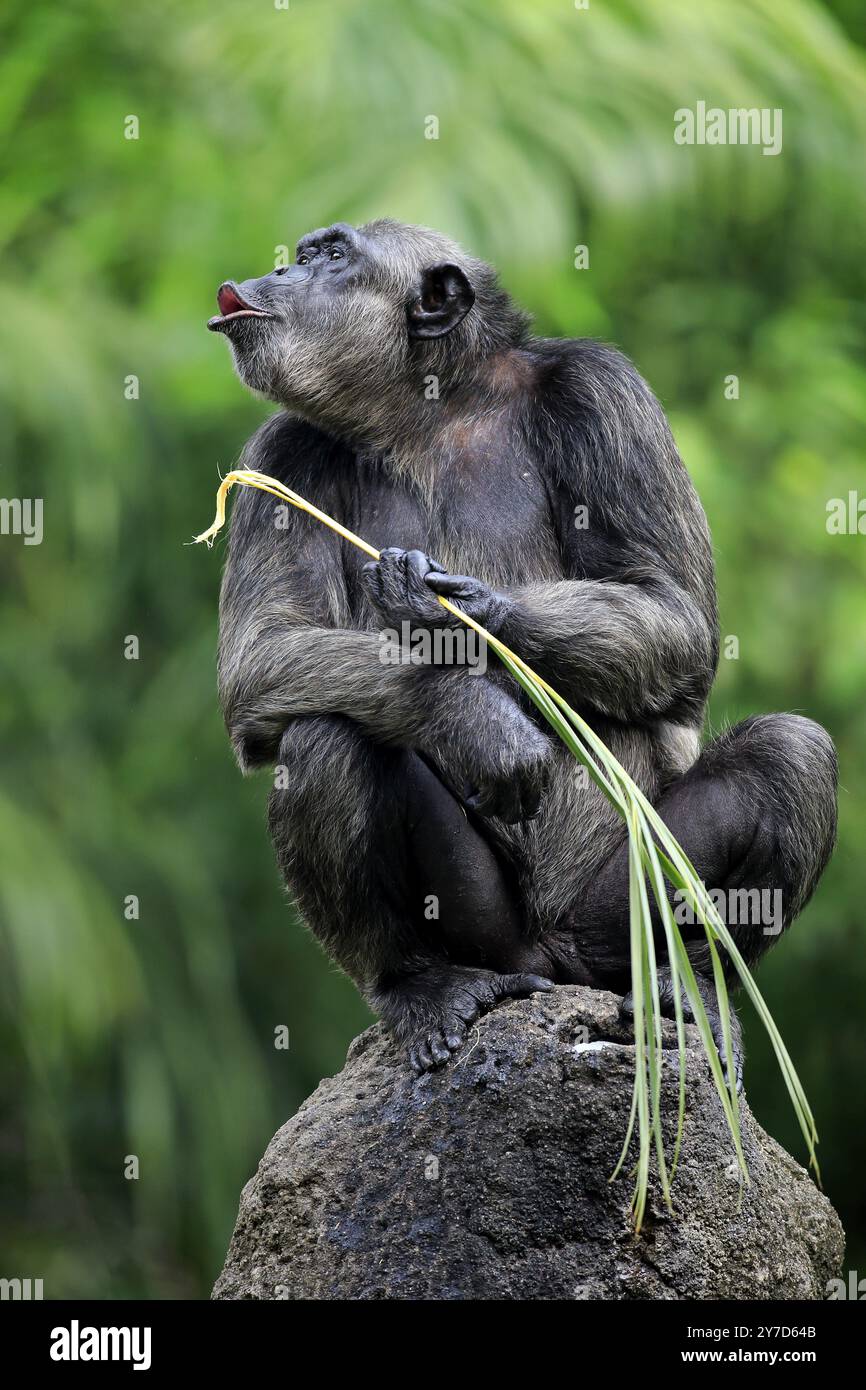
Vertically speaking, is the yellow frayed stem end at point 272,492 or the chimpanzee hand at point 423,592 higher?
the yellow frayed stem end at point 272,492

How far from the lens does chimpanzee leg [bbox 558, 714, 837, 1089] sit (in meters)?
5.51

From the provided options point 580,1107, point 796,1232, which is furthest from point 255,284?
point 796,1232

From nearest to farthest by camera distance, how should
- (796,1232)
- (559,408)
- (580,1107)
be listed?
(580,1107) < (796,1232) < (559,408)

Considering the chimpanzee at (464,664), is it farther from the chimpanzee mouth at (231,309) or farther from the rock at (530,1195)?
the rock at (530,1195)

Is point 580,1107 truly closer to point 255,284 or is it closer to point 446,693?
point 446,693

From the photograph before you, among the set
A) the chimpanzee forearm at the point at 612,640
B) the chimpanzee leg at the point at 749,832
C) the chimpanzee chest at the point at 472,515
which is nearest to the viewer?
the chimpanzee forearm at the point at 612,640

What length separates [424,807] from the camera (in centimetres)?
552

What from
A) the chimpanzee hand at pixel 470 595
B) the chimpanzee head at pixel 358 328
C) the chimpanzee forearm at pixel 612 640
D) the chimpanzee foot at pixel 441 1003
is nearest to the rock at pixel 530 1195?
the chimpanzee foot at pixel 441 1003

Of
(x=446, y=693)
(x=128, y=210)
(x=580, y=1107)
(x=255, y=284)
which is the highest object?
(x=128, y=210)

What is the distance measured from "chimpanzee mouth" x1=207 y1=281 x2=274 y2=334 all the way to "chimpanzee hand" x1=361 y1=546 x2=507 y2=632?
44.9 inches

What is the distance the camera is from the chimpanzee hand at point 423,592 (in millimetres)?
5184

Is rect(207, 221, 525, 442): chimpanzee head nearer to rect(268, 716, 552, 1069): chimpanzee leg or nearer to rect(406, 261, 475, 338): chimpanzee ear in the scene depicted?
rect(406, 261, 475, 338): chimpanzee ear

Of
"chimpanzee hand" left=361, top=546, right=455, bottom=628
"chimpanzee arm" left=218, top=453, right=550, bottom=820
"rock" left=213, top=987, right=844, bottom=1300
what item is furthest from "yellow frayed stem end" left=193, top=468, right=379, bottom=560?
"rock" left=213, top=987, right=844, bottom=1300

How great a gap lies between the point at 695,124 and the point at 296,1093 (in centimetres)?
640
